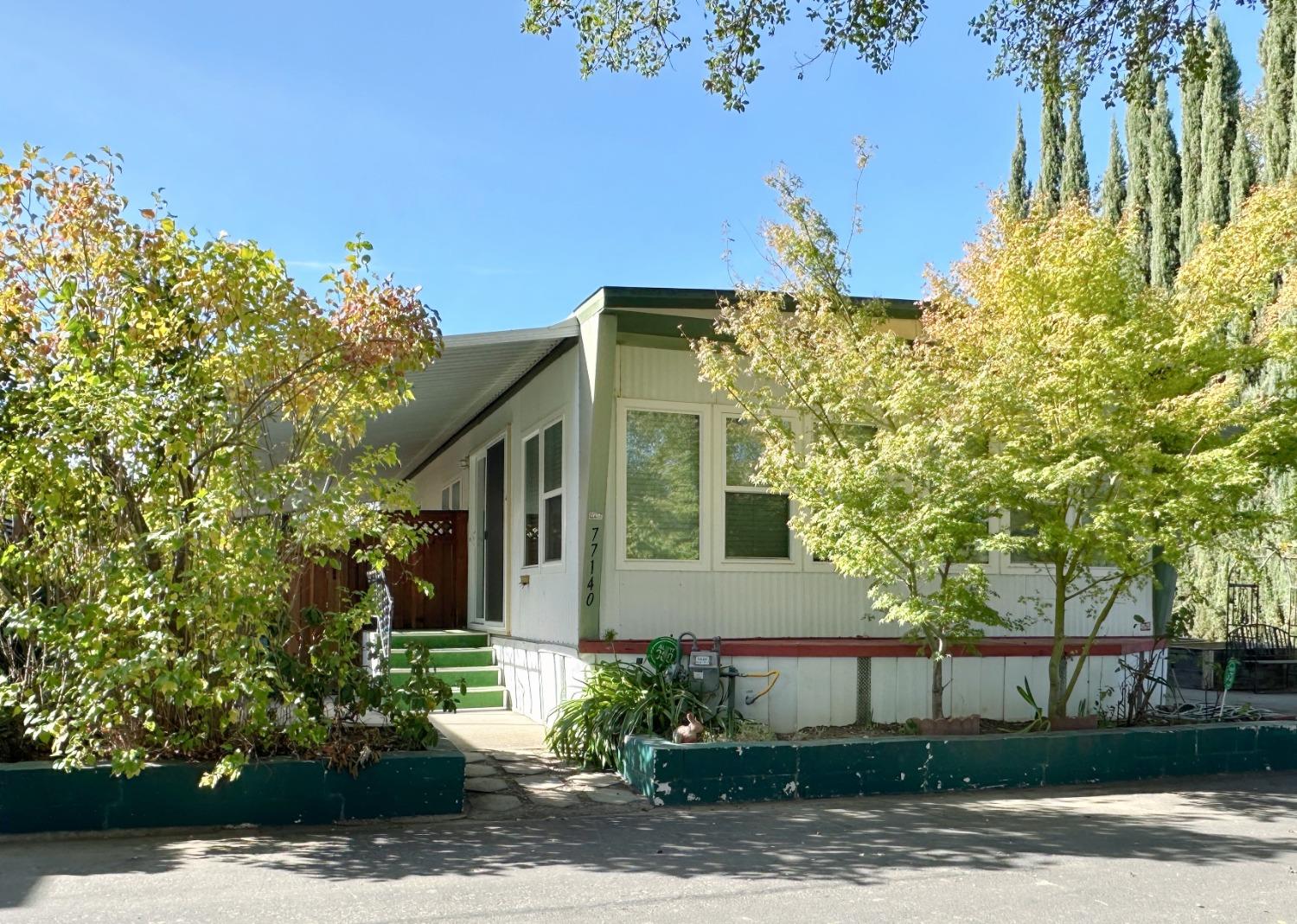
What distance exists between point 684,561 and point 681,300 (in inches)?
86.2

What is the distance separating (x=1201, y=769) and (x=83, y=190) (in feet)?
28.8

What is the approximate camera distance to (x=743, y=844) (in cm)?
650

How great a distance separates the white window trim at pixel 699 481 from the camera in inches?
381

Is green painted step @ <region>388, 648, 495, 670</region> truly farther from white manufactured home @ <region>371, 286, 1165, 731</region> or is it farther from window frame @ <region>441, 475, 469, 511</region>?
window frame @ <region>441, 475, 469, 511</region>

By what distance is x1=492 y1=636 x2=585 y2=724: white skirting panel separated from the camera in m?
9.79

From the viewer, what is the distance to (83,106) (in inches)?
367

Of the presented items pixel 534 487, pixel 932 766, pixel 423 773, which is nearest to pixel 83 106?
pixel 534 487

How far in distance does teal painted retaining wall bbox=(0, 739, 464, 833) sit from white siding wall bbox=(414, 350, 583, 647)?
2.77 meters

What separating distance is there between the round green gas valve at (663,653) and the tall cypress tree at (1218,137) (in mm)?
17809

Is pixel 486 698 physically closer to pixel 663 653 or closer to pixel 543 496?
pixel 543 496

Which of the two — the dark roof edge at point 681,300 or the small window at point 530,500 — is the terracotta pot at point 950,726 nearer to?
the dark roof edge at point 681,300

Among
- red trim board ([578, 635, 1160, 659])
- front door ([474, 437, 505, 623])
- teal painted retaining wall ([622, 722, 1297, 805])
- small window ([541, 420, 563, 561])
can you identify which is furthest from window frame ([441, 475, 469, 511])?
teal painted retaining wall ([622, 722, 1297, 805])

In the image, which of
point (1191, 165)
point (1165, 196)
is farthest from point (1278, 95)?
point (1165, 196)

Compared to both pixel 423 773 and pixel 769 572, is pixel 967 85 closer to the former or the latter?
pixel 769 572
